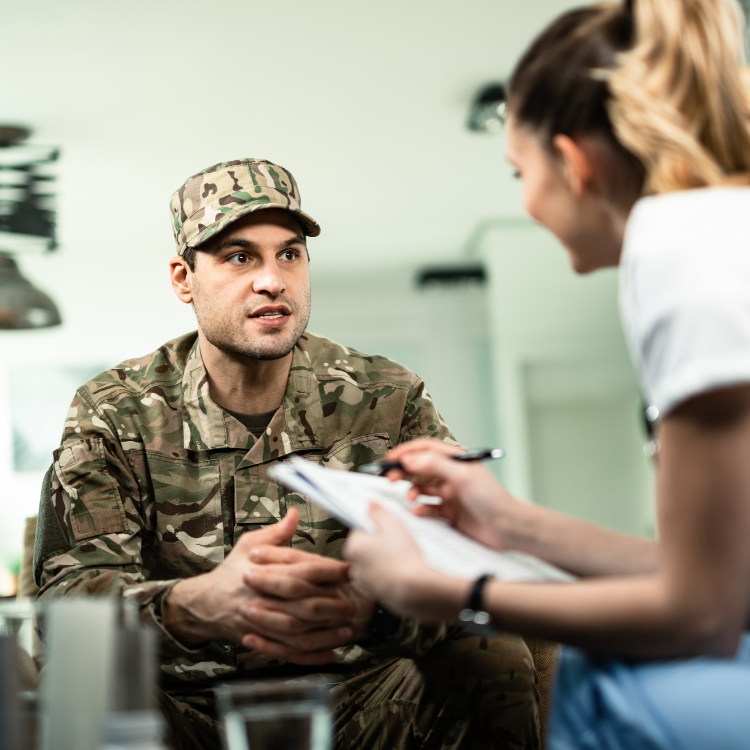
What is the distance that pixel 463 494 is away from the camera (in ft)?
3.17

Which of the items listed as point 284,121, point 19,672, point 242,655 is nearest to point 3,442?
point 284,121

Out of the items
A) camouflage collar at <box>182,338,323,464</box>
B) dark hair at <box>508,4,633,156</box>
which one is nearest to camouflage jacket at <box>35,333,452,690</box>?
camouflage collar at <box>182,338,323,464</box>

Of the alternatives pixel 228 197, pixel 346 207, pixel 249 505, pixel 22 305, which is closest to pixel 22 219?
pixel 22 305

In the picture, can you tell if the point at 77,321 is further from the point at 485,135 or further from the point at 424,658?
the point at 424,658

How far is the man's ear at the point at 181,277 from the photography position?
5.68 feet

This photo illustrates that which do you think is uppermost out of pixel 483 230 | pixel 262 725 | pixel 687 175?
pixel 483 230

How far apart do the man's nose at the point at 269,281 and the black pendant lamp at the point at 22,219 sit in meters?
2.18

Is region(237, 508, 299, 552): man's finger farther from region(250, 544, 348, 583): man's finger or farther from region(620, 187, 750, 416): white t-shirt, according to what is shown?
region(620, 187, 750, 416): white t-shirt

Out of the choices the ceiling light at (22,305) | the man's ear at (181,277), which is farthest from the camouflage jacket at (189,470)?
the ceiling light at (22,305)

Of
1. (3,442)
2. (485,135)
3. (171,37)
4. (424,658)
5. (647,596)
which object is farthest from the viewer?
(3,442)

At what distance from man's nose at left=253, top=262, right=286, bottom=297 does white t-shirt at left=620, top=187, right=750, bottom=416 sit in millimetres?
932

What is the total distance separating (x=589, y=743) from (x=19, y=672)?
1.53 feet

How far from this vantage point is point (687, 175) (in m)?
0.76

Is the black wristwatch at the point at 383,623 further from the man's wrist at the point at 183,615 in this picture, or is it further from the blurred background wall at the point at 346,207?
the blurred background wall at the point at 346,207
